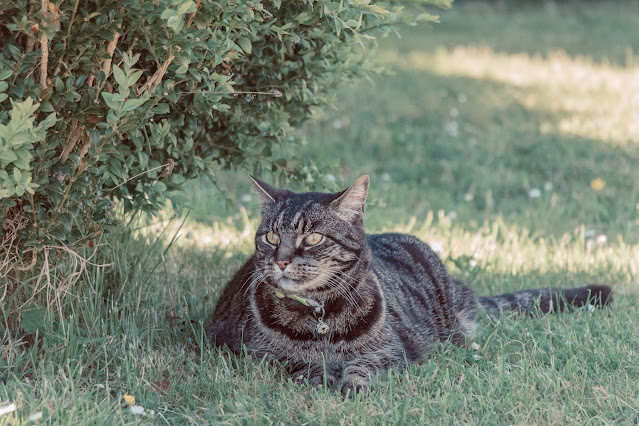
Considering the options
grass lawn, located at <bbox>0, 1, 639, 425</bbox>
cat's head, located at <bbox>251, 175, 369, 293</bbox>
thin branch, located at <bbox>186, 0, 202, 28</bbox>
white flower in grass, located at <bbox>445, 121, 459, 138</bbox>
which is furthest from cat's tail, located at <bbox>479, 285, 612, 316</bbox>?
white flower in grass, located at <bbox>445, 121, 459, 138</bbox>

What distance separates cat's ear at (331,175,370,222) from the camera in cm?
370

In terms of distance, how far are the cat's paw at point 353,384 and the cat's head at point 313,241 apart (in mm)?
411

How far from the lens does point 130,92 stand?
3420 mm

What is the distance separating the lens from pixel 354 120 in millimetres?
9344

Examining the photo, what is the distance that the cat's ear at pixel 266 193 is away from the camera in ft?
12.7

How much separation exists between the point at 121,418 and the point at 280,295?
0.93 m

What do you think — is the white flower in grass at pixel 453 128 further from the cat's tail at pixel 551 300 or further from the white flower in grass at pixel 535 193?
the cat's tail at pixel 551 300

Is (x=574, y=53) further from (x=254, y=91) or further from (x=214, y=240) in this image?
(x=254, y=91)

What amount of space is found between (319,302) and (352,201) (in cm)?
51

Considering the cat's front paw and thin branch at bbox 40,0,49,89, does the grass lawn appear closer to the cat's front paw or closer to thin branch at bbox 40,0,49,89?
the cat's front paw

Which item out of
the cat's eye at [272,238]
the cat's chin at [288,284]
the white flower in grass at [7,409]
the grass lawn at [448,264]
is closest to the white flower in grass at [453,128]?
the grass lawn at [448,264]

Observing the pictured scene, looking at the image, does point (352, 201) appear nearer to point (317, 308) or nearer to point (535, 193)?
point (317, 308)

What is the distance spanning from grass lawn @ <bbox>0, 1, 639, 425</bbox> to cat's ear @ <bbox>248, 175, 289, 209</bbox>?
58 centimetres

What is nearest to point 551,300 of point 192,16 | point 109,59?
point 192,16
